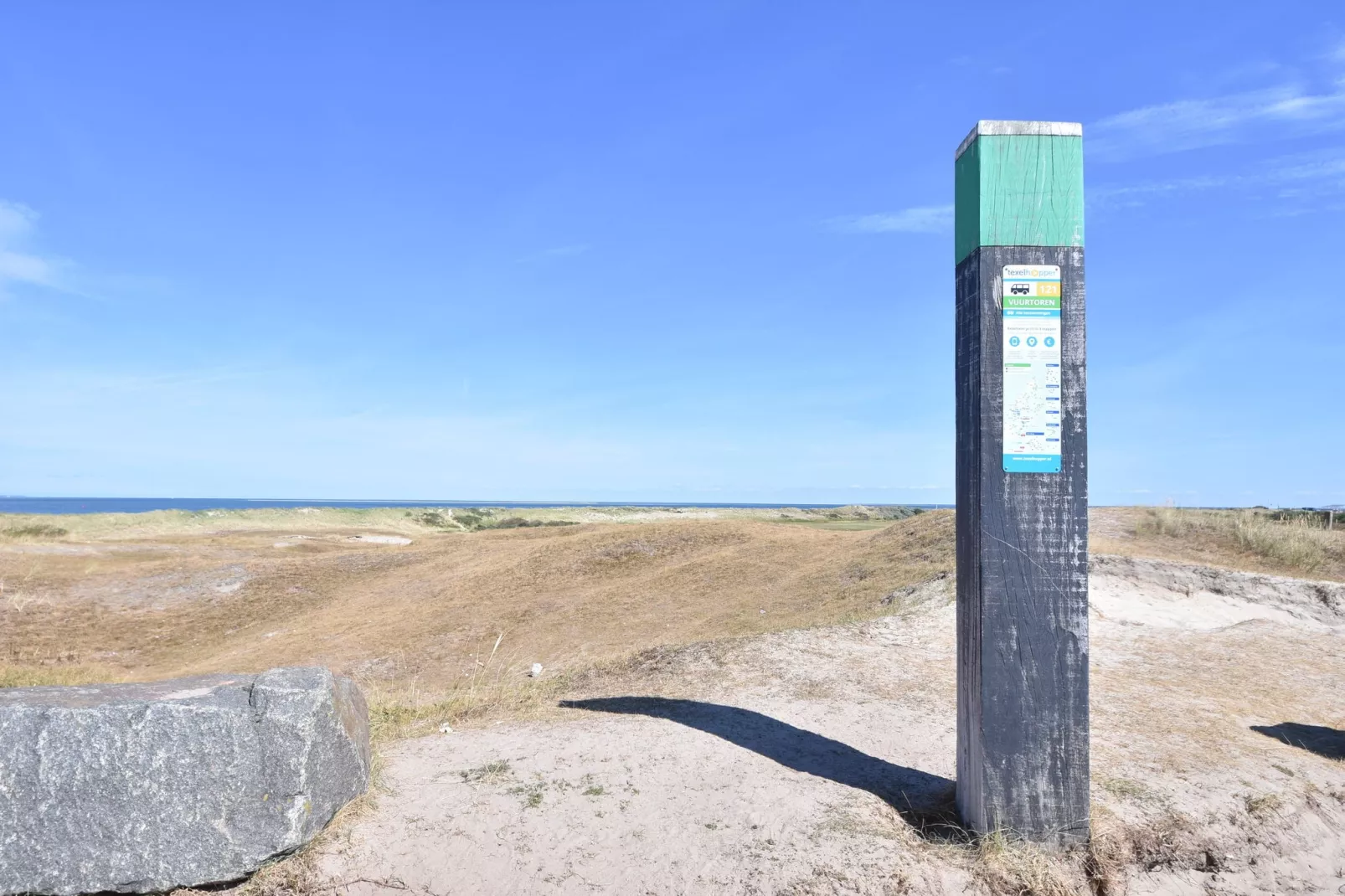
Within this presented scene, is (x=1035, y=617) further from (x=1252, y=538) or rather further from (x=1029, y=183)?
(x=1252, y=538)

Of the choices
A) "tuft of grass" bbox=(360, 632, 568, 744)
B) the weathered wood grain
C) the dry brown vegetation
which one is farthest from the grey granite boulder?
the weathered wood grain

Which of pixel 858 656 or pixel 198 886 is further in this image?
pixel 858 656

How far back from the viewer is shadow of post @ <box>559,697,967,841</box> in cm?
501

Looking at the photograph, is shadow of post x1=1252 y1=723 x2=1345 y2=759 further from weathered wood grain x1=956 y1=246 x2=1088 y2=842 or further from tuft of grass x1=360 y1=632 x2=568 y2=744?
tuft of grass x1=360 y1=632 x2=568 y2=744

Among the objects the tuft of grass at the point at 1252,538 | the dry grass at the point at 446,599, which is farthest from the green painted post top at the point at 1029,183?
the tuft of grass at the point at 1252,538

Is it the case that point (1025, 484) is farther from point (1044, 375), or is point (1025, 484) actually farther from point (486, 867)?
point (486, 867)

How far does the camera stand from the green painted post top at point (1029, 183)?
4594mm

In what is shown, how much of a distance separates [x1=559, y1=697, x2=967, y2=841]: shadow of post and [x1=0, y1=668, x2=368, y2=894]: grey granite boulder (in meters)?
3.04

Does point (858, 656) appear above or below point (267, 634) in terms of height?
above

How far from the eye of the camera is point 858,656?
30.6 ft

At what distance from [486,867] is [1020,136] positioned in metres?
4.84

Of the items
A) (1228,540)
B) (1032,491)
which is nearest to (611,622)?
(1032,491)

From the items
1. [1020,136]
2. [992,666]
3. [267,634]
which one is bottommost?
[267,634]

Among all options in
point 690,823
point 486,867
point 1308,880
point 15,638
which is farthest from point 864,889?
point 15,638
